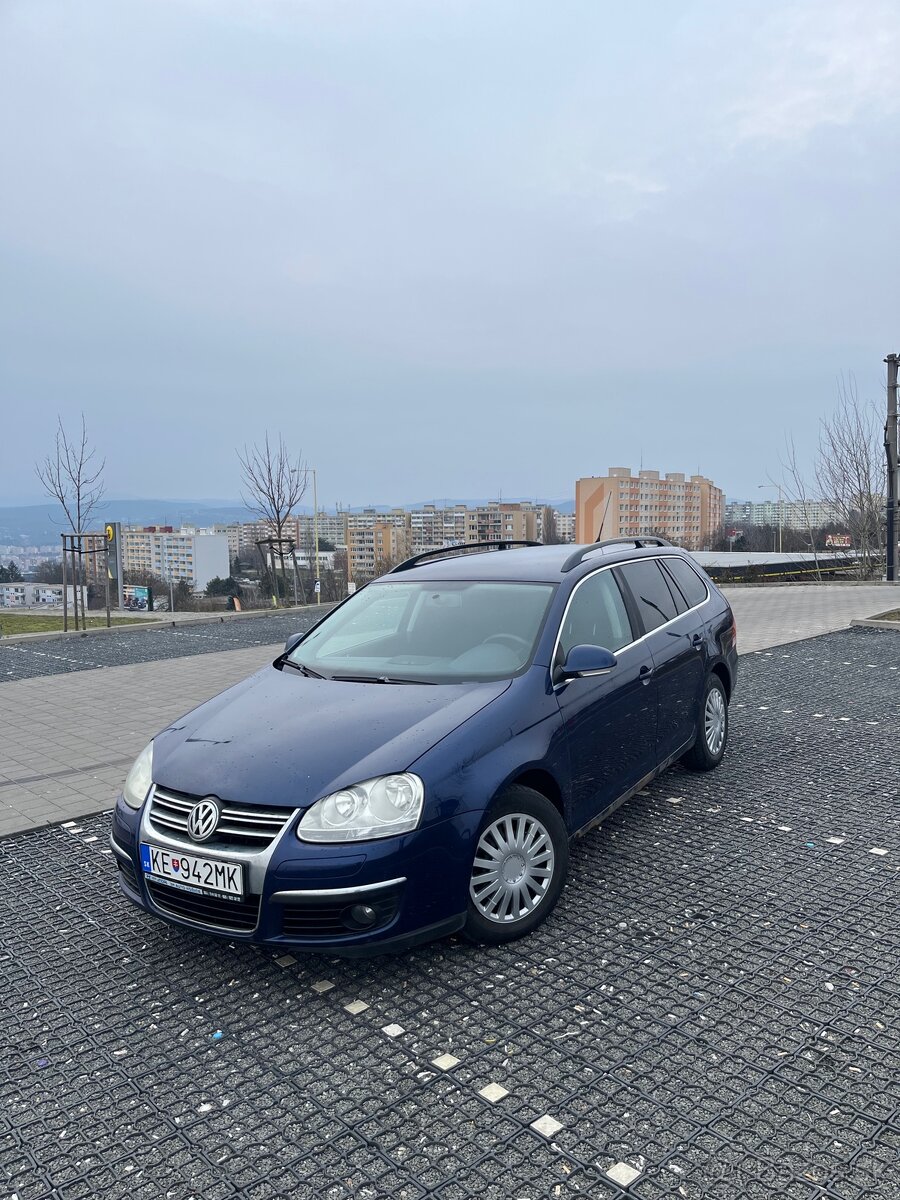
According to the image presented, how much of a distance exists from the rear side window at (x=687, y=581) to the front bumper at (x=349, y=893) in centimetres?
305

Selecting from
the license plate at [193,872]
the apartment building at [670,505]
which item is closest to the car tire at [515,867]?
the license plate at [193,872]

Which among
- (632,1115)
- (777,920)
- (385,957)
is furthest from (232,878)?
(777,920)

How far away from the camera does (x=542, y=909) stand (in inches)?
138

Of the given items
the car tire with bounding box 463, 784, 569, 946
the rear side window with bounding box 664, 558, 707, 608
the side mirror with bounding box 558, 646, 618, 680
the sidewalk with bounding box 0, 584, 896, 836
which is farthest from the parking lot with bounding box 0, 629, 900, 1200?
the rear side window with bounding box 664, 558, 707, 608

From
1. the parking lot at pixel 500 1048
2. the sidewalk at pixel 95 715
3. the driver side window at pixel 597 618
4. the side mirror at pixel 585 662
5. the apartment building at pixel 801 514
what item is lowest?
the parking lot at pixel 500 1048

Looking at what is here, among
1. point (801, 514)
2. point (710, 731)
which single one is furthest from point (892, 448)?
point (710, 731)

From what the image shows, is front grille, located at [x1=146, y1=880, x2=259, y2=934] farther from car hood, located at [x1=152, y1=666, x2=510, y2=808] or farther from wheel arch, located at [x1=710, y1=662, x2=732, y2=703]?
wheel arch, located at [x1=710, y1=662, x2=732, y2=703]

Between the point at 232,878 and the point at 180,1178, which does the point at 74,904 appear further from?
the point at 180,1178

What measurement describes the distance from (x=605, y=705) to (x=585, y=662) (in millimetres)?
378

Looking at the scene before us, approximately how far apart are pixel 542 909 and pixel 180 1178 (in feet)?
5.63

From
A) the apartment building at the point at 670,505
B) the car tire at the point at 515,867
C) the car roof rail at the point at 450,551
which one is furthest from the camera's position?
the apartment building at the point at 670,505

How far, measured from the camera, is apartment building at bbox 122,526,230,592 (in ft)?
141

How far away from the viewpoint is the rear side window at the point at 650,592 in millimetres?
4960

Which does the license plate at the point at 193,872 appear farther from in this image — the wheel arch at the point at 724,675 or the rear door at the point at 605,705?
the wheel arch at the point at 724,675
